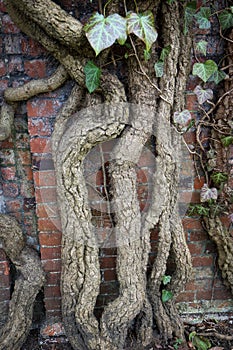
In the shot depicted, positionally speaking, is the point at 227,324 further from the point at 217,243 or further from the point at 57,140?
the point at 57,140

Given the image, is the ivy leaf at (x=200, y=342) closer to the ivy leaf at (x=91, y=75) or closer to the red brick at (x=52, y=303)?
the red brick at (x=52, y=303)

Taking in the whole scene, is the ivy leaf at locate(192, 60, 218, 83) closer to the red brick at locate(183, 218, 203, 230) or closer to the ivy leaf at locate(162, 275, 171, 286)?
the red brick at locate(183, 218, 203, 230)

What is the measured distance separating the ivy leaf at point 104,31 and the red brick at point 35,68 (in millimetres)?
344

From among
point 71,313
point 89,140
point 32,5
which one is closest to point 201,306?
point 71,313

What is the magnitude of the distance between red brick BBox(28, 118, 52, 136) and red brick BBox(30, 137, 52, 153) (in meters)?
0.03

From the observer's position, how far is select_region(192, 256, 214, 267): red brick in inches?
73.9

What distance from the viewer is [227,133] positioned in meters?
1.67

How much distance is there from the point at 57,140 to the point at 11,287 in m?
0.84

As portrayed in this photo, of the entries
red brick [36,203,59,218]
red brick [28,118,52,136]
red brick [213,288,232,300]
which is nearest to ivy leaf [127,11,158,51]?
red brick [28,118,52,136]

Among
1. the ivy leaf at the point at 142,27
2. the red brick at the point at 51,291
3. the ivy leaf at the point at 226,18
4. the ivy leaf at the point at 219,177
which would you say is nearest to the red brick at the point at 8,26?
the ivy leaf at the point at 142,27

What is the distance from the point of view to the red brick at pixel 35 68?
1575 millimetres

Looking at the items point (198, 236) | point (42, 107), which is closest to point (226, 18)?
point (42, 107)

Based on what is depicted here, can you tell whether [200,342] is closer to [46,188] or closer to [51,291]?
[51,291]

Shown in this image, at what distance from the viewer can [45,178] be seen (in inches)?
65.7
